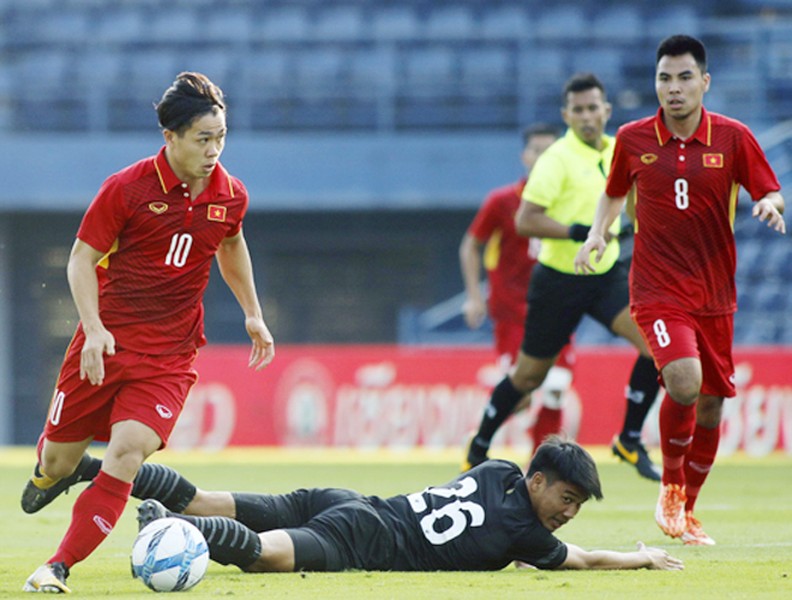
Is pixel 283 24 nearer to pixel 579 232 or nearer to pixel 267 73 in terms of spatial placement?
pixel 267 73

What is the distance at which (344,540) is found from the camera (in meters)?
5.80

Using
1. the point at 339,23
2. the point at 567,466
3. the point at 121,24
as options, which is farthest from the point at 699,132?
the point at 121,24

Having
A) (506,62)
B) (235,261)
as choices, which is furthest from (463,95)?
(235,261)

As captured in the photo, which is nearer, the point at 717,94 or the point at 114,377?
the point at 114,377

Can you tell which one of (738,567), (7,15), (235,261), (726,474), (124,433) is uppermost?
(7,15)

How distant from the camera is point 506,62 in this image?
65.0 ft

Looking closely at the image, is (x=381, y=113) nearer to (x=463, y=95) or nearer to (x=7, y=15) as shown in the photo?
(x=463, y=95)

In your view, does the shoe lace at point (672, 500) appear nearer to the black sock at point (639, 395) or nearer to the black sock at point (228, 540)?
the black sock at point (228, 540)

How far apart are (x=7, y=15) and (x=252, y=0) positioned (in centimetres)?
339

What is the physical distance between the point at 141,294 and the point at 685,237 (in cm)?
256

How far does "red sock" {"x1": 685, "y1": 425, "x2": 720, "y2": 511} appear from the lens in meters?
7.09

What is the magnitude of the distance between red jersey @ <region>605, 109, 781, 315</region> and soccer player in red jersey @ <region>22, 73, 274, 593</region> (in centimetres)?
207

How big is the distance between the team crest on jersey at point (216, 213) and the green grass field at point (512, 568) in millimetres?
1385

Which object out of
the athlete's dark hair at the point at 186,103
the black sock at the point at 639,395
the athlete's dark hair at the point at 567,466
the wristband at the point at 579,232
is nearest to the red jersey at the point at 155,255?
the athlete's dark hair at the point at 186,103
